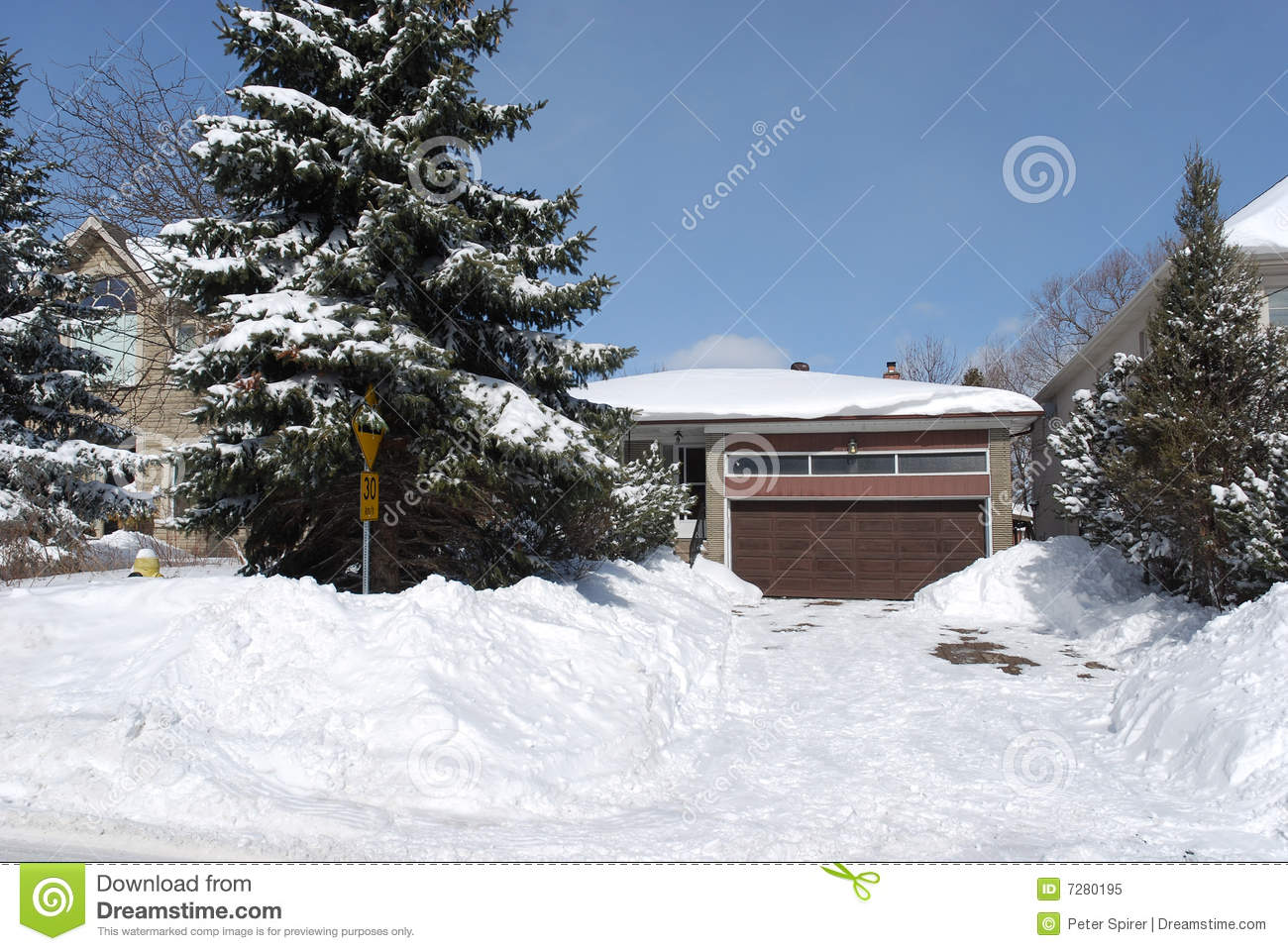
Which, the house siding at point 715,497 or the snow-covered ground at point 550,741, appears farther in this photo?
the house siding at point 715,497

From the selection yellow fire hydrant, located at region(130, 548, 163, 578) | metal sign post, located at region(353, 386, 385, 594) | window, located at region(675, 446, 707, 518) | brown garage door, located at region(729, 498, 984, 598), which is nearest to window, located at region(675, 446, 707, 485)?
window, located at region(675, 446, 707, 518)

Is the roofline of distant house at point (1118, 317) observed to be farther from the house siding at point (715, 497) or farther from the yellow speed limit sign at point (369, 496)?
the yellow speed limit sign at point (369, 496)

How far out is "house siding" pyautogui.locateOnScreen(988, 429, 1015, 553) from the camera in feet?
54.5

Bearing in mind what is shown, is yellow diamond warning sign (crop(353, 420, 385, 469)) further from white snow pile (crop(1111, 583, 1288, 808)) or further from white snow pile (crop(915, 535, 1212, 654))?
white snow pile (crop(915, 535, 1212, 654))

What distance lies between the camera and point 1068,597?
42.3ft

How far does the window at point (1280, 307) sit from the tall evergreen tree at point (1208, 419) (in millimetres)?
3296

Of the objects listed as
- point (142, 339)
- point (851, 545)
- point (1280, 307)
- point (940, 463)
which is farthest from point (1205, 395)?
point (142, 339)

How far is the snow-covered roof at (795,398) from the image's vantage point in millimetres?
16875

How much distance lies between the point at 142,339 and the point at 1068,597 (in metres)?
17.7

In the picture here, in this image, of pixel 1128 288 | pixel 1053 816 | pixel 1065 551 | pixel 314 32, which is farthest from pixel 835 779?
pixel 1128 288

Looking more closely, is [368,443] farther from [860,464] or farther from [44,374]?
[860,464]

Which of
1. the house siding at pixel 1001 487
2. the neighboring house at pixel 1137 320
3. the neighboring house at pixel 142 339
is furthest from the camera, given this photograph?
the house siding at pixel 1001 487

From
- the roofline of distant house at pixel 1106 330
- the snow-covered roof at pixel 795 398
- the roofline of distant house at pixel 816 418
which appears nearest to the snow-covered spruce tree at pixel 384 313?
the snow-covered roof at pixel 795 398

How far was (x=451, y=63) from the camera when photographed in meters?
9.31
